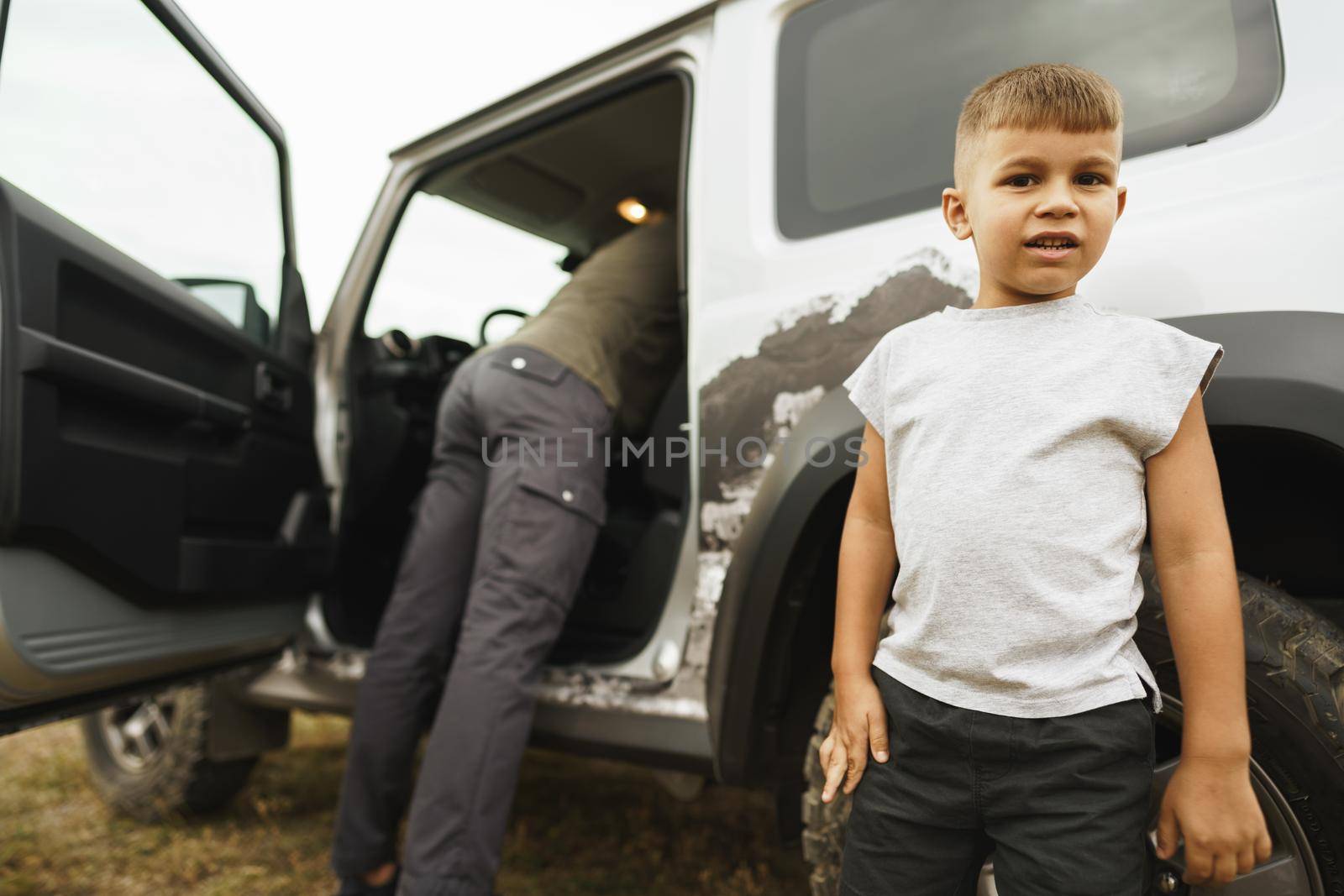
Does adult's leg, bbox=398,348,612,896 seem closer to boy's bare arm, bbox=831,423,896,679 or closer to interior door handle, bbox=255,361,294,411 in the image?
interior door handle, bbox=255,361,294,411

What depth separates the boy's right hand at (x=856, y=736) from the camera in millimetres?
891

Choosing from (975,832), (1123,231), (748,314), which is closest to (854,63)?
(748,314)

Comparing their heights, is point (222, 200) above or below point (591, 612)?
above

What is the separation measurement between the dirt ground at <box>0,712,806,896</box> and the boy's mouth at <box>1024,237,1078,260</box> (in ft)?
5.29

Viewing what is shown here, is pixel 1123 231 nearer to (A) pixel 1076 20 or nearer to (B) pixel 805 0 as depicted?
(A) pixel 1076 20

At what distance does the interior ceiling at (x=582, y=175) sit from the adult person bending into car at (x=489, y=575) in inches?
18.2

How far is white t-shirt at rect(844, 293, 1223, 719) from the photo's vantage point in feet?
2.59

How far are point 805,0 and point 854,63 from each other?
163 mm

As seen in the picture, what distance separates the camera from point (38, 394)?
131cm

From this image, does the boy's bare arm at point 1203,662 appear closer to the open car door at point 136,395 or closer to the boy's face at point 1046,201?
the boy's face at point 1046,201

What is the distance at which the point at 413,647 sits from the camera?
68.0 inches

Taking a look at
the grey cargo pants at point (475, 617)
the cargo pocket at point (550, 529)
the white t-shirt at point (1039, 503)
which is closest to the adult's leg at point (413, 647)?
the grey cargo pants at point (475, 617)

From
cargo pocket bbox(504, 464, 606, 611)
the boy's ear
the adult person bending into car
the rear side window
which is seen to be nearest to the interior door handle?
the adult person bending into car

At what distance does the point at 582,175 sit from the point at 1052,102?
1851mm
